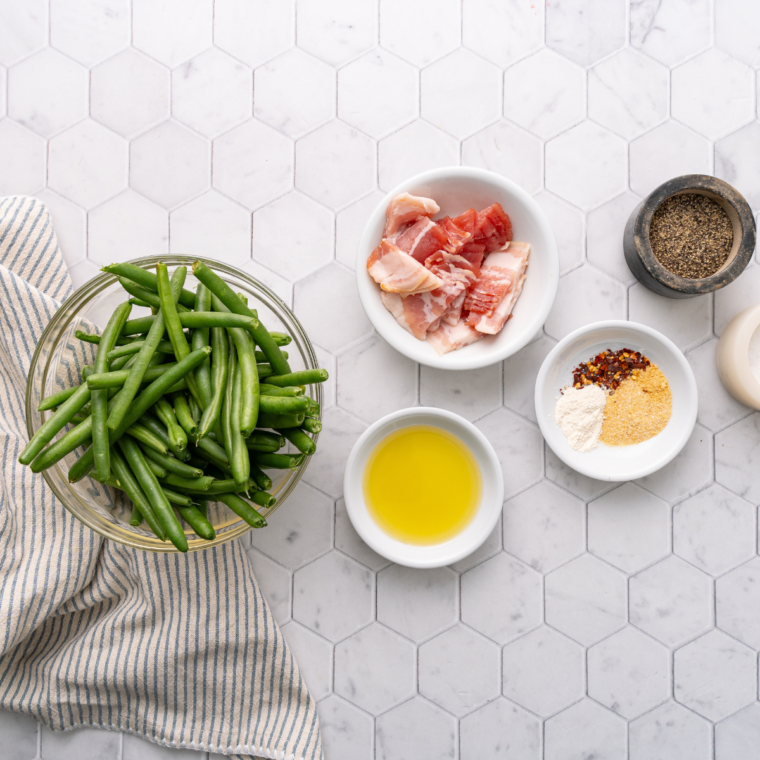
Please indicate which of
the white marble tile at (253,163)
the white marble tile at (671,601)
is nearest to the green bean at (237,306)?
the white marble tile at (253,163)

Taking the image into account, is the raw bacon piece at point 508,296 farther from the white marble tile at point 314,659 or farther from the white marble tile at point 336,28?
the white marble tile at point 314,659

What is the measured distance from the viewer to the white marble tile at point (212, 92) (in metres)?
1.40

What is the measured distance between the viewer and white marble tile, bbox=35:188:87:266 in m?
1.40

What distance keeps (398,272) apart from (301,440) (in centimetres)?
43

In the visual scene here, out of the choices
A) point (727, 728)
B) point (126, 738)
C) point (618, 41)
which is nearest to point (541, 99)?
point (618, 41)

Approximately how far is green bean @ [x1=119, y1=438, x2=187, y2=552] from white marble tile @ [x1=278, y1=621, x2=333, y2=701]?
0.53m

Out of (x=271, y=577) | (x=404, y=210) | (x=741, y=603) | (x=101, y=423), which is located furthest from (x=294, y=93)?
(x=741, y=603)

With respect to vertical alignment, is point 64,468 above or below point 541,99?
below

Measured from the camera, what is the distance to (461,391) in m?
1.42

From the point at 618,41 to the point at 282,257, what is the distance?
955mm

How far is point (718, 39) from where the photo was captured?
4.73 ft

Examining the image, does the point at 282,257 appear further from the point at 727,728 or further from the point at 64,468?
the point at 727,728

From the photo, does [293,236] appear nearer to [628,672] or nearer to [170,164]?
[170,164]

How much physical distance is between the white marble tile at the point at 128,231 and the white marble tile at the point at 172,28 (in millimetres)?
351
